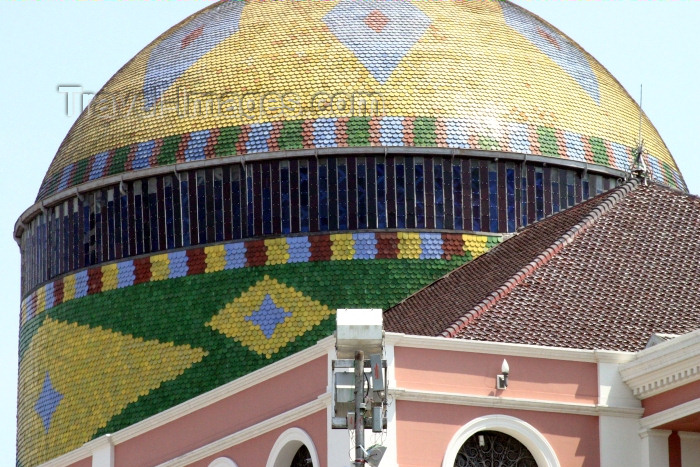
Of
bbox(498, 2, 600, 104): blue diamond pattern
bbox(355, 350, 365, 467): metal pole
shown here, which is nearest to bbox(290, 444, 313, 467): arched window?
bbox(355, 350, 365, 467): metal pole

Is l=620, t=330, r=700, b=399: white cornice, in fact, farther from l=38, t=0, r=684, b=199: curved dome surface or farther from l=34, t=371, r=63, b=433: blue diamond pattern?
l=34, t=371, r=63, b=433: blue diamond pattern

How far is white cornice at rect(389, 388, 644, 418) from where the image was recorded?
2809 centimetres

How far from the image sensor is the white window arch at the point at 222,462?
98.3 feet

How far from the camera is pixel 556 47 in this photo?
4066 centimetres

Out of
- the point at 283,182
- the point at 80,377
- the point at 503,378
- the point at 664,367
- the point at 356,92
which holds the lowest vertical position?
the point at 503,378

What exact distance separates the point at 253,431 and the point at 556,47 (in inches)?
525

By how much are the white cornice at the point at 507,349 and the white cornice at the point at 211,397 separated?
0.93 m

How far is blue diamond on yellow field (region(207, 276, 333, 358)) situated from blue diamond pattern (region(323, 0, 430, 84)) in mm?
3980

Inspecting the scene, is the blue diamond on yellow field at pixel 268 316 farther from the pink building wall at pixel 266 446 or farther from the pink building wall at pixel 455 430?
the pink building wall at pixel 455 430

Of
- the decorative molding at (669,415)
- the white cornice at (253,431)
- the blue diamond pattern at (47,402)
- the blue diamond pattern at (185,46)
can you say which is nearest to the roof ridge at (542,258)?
the white cornice at (253,431)

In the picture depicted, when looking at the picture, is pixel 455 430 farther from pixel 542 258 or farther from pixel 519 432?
pixel 542 258

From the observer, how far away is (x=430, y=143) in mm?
37688

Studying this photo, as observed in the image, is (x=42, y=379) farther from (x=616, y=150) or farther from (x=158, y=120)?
(x=616, y=150)

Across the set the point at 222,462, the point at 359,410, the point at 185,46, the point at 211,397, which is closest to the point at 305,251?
the point at 185,46
